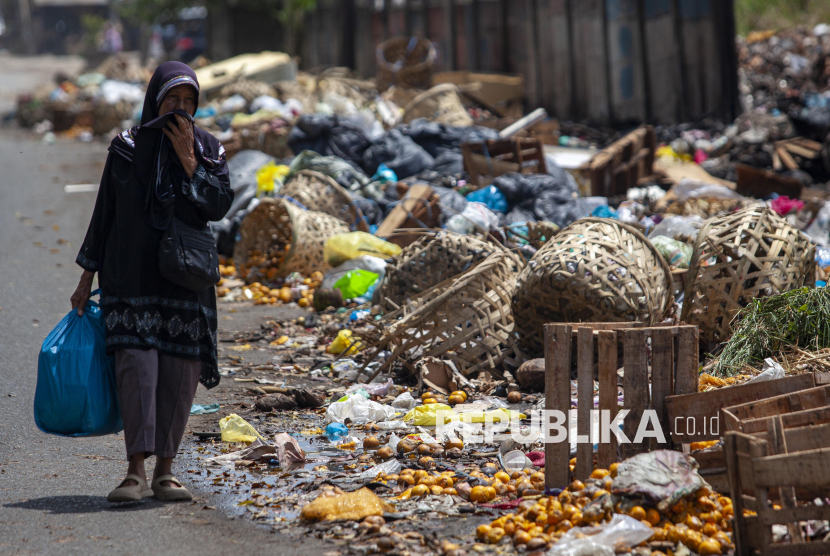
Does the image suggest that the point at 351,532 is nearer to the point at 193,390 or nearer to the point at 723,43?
the point at 193,390

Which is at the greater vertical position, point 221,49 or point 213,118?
point 221,49

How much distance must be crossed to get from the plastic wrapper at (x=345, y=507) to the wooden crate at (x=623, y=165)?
21.1 ft

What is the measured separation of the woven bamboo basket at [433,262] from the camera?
5.46 meters

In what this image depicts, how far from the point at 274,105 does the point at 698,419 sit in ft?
37.2

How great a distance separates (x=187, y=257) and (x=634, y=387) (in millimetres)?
1711

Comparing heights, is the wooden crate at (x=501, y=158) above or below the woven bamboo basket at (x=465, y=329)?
above

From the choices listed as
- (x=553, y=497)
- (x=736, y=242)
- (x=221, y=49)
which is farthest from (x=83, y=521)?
(x=221, y=49)

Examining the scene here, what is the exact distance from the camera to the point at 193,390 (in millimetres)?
3309

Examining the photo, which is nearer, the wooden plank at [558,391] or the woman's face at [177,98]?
the wooden plank at [558,391]

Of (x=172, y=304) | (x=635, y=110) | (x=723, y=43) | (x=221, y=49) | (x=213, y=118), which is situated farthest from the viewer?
(x=221, y=49)

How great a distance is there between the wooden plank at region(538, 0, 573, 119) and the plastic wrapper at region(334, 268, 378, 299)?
7430 mm

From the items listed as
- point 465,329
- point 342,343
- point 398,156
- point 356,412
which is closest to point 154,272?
point 356,412

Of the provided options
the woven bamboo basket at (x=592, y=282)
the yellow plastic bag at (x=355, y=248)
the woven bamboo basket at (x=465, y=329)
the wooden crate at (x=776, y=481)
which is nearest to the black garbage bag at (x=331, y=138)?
the yellow plastic bag at (x=355, y=248)

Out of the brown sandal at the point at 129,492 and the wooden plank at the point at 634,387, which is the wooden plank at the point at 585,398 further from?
the brown sandal at the point at 129,492
